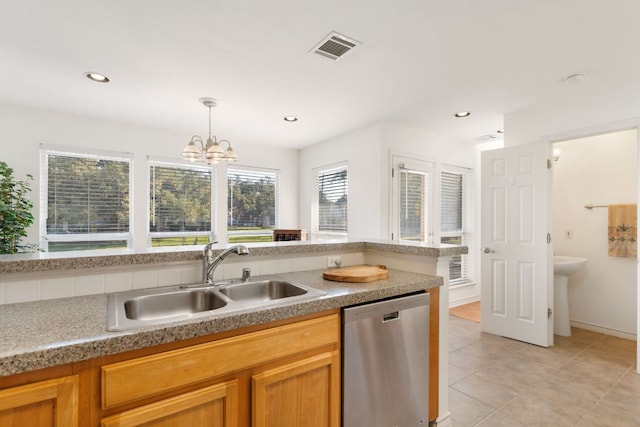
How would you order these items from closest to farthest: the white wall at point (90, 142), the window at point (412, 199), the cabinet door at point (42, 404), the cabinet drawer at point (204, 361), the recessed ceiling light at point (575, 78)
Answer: the cabinet door at point (42, 404) → the cabinet drawer at point (204, 361) → the recessed ceiling light at point (575, 78) → the white wall at point (90, 142) → the window at point (412, 199)

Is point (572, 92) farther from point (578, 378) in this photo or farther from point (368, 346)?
point (368, 346)

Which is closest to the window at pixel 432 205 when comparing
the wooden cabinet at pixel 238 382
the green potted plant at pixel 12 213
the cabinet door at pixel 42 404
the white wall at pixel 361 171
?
the white wall at pixel 361 171

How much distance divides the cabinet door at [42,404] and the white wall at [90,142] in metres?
3.59

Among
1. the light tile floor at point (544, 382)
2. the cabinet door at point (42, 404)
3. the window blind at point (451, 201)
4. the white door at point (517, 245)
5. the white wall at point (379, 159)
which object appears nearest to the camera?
the cabinet door at point (42, 404)

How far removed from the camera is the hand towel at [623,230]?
3.30 m

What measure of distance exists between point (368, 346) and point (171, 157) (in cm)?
391

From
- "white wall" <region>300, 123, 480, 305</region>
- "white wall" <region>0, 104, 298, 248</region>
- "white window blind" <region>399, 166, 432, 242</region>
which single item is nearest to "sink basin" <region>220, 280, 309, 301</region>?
"white wall" <region>300, 123, 480, 305</region>

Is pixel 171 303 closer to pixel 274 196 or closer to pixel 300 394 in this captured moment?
pixel 300 394

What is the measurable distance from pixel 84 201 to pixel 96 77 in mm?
1838

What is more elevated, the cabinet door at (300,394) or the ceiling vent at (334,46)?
the ceiling vent at (334,46)

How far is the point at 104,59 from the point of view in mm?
2365

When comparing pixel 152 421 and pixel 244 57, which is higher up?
pixel 244 57

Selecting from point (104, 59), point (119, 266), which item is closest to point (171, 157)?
point (104, 59)

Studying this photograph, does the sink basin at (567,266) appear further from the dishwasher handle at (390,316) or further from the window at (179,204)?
the window at (179,204)
